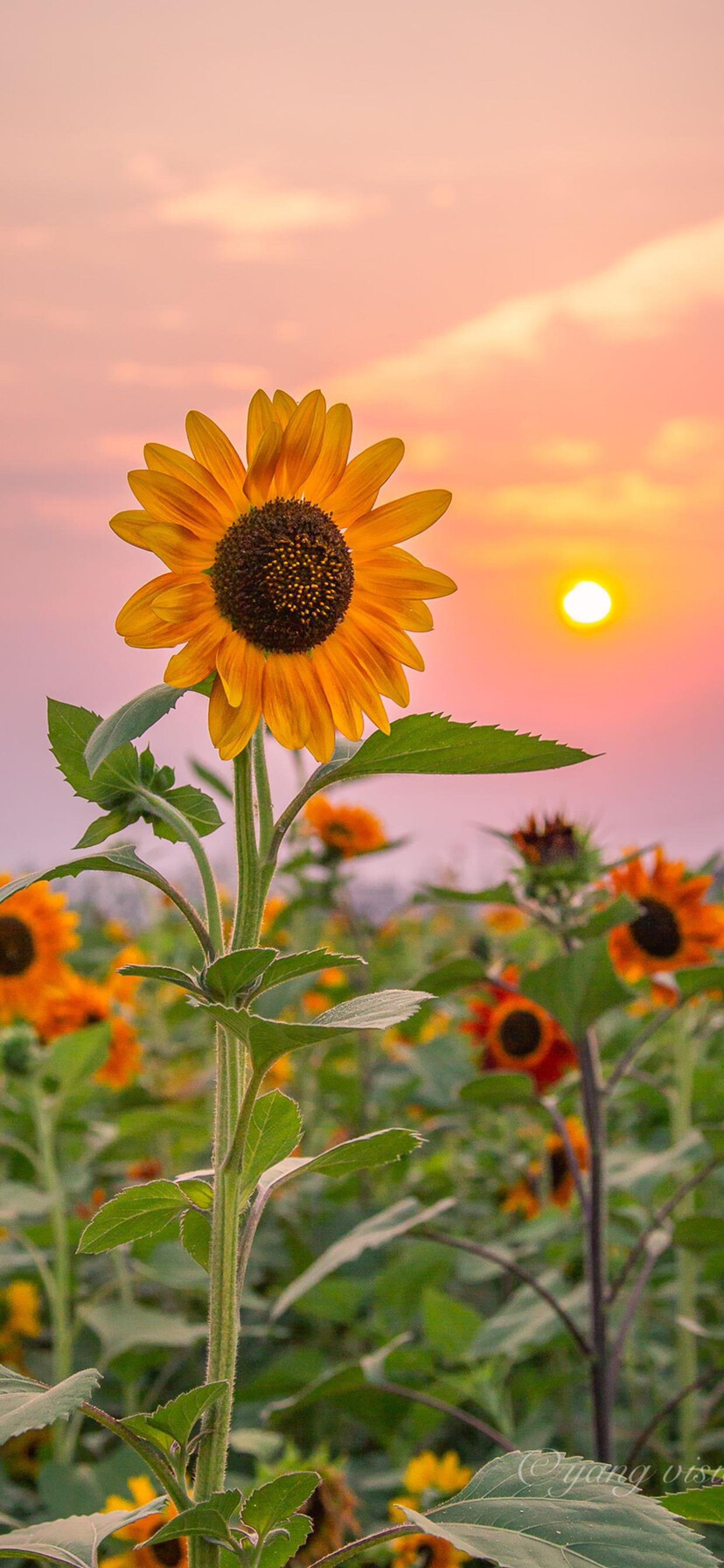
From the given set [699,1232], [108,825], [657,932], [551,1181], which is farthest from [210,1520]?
[551,1181]

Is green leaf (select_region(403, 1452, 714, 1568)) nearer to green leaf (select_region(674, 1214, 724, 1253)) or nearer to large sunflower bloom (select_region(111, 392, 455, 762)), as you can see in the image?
large sunflower bloom (select_region(111, 392, 455, 762))

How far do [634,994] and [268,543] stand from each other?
0.85 meters

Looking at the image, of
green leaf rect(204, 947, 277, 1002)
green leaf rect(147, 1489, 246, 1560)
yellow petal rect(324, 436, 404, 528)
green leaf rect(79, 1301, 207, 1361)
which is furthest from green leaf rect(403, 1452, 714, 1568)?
green leaf rect(79, 1301, 207, 1361)

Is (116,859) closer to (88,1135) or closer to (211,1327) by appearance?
(211,1327)

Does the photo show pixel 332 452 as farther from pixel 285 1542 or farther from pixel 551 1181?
pixel 551 1181

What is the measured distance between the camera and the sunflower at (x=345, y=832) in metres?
3.22

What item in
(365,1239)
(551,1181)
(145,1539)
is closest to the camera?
(145,1539)

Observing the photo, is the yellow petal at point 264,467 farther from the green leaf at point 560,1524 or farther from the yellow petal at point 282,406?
the green leaf at point 560,1524

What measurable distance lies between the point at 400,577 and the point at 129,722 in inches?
9.5

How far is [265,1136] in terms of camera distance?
88 cm

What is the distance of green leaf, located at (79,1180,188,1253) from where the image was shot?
2.85ft

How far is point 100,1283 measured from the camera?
2.68 meters

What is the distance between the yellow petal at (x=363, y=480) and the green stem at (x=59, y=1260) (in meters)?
1.49

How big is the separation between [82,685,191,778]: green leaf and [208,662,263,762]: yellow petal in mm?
31
